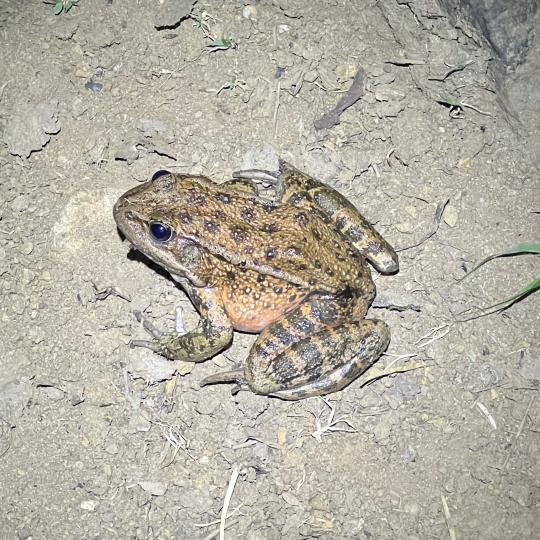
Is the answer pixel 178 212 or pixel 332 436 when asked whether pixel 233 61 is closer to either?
pixel 178 212

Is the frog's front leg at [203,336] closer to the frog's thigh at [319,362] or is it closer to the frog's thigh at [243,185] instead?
the frog's thigh at [319,362]

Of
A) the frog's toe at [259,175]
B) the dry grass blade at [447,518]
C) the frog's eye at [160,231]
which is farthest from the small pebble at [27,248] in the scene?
the dry grass blade at [447,518]

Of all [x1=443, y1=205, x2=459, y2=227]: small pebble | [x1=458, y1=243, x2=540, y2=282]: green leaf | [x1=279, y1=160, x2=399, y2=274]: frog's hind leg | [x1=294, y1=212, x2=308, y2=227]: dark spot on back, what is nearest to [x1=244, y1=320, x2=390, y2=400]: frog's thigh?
[x1=279, y1=160, x2=399, y2=274]: frog's hind leg

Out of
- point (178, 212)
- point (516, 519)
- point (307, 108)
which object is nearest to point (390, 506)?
point (516, 519)

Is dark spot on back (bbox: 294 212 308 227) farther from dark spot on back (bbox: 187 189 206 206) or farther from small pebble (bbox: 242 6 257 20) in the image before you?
small pebble (bbox: 242 6 257 20)

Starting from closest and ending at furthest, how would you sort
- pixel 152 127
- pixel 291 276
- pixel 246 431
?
pixel 291 276
pixel 246 431
pixel 152 127

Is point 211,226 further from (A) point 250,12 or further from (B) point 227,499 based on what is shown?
(A) point 250,12

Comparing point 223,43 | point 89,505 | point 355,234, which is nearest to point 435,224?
point 355,234
